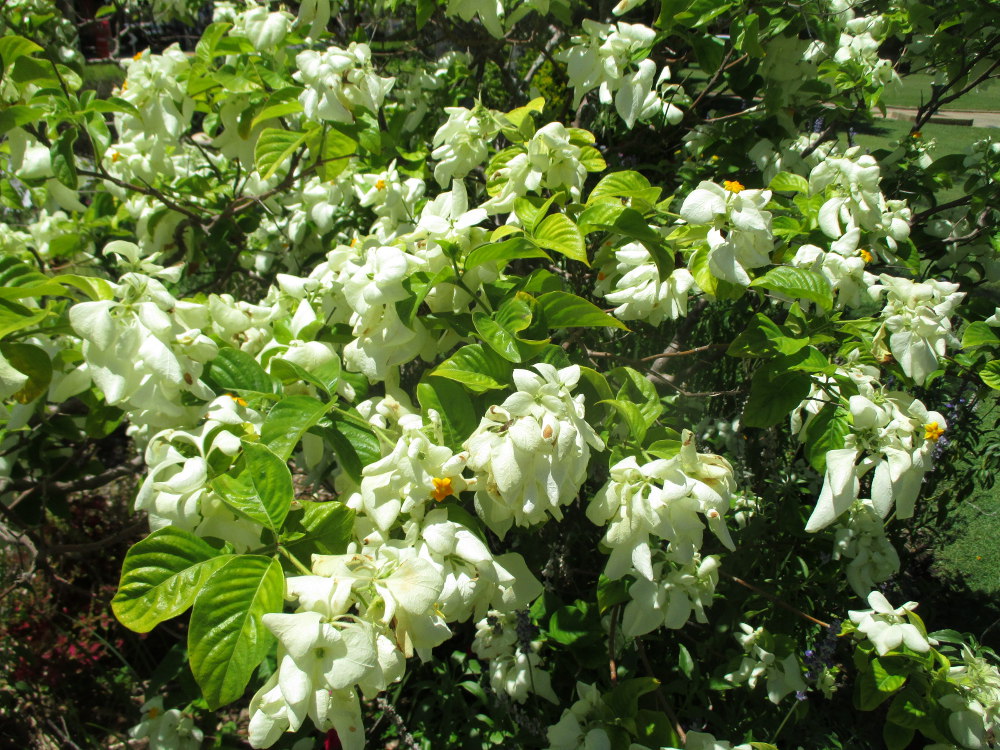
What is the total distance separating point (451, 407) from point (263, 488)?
1.01ft

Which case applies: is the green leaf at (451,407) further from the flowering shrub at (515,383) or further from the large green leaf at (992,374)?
the large green leaf at (992,374)

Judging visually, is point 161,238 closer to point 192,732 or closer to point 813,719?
point 192,732

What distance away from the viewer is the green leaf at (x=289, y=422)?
1.02 meters

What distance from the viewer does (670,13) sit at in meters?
1.51

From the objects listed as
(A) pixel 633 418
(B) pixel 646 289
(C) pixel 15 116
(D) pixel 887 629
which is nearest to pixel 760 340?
(B) pixel 646 289

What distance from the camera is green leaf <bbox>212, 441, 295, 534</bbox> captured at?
36.2 inches

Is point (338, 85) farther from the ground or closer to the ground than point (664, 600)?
farther from the ground

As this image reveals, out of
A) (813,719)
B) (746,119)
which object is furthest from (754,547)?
(746,119)

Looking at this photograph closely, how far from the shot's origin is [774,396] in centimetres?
122

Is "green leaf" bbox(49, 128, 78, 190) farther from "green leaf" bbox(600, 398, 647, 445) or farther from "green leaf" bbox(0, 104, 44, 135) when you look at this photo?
"green leaf" bbox(600, 398, 647, 445)

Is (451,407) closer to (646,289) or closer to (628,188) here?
Answer: (646,289)

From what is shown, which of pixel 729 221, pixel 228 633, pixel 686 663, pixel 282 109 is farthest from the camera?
pixel 686 663

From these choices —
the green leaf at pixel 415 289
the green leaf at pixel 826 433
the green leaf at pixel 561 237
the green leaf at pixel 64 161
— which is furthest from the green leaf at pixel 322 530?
the green leaf at pixel 64 161

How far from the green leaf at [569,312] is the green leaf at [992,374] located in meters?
0.85
